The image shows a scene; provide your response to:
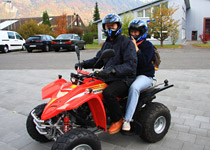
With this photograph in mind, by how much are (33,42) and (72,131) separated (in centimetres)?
1870

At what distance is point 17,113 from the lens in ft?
15.6

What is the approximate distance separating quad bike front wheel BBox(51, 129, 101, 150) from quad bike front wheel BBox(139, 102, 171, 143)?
92cm

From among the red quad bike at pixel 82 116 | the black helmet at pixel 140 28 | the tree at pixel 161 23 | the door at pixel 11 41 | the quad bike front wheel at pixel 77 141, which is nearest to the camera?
the quad bike front wheel at pixel 77 141

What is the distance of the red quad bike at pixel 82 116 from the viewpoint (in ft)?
8.59

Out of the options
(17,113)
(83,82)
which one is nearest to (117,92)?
(83,82)

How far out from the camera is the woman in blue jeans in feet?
10.4

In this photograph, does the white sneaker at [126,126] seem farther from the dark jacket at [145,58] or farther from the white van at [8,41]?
the white van at [8,41]

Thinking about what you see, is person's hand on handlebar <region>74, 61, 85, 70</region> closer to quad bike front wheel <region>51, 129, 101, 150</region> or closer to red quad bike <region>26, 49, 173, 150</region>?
red quad bike <region>26, 49, 173, 150</region>

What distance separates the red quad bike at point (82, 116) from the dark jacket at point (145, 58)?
11.6 inches

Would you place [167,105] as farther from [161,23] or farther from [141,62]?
[161,23]

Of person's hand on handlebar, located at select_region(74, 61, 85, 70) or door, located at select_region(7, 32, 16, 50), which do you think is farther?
door, located at select_region(7, 32, 16, 50)

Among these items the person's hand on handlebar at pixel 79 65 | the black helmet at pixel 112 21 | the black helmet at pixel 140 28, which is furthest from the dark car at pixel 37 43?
the black helmet at pixel 112 21

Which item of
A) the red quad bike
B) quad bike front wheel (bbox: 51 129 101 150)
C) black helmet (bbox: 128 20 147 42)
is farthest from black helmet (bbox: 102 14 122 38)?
quad bike front wheel (bbox: 51 129 101 150)

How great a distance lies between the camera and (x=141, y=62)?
11.4 ft
